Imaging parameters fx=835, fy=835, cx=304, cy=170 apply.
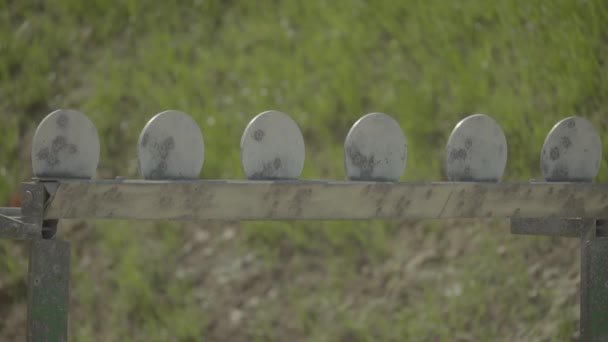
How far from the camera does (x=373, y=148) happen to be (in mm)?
1946

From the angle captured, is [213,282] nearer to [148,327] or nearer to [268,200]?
[148,327]

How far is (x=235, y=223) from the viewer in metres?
3.96

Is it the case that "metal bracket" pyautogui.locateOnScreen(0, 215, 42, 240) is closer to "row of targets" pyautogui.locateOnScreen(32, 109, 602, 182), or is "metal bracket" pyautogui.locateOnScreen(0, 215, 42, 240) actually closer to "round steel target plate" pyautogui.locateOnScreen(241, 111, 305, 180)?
"row of targets" pyautogui.locateOnScreen(32, 109, 602, 182)

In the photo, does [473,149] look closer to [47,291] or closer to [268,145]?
[268,145]

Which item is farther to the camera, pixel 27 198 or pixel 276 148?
pixel 276 148

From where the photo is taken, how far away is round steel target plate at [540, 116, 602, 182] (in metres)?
2.17

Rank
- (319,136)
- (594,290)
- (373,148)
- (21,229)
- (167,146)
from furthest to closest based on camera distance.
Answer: (319,136) → (594,290) → (373,148) → (167,146) → (21,229)

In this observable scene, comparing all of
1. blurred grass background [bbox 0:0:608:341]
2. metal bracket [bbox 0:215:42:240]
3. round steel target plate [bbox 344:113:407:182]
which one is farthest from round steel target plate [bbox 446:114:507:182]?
blurred grass background [bbox 0:0:608:341]

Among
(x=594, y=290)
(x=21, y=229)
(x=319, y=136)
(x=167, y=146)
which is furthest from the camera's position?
(x=319, y=136)

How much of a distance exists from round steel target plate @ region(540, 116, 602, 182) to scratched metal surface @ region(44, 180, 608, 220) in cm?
7

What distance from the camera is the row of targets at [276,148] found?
1719 millimetres

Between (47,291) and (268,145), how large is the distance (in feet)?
1.85

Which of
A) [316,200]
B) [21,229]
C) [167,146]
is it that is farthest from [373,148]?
[21,229]

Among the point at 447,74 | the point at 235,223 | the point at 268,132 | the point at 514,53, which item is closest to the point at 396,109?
the point at 447,74
